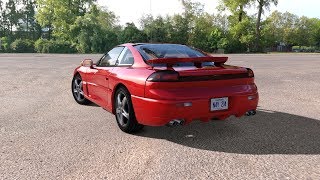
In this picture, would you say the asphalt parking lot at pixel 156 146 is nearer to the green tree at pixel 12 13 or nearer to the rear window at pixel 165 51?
the rear window at pixel 165 51

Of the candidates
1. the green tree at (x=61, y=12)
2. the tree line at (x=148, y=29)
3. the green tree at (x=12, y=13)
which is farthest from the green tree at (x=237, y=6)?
the green tree at (x=12, y=13)

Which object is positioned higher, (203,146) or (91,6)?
(91,6)

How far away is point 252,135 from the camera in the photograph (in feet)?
15.2

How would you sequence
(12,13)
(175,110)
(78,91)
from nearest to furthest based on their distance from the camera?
1. (175,110)
2. (78,91)
3. (12,13)

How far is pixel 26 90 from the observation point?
897cm

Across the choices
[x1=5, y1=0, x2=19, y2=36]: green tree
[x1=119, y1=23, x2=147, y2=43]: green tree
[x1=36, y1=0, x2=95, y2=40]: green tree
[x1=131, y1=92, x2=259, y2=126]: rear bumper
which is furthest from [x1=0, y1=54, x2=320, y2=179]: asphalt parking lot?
[x1=5, y1=0, x2=19, y2=36]: green tree

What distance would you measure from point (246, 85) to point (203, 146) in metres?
1.12

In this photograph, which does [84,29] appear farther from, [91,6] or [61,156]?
[61,156]

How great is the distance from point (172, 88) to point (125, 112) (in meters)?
0.97

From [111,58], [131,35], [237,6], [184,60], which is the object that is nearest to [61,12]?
[131,35]

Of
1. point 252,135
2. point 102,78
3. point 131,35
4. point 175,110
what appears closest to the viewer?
point 175,110

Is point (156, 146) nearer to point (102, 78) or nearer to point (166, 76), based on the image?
point (166, 76)

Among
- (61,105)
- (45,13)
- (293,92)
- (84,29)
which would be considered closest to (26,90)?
(61,105)

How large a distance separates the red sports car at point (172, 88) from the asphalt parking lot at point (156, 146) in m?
0.34
